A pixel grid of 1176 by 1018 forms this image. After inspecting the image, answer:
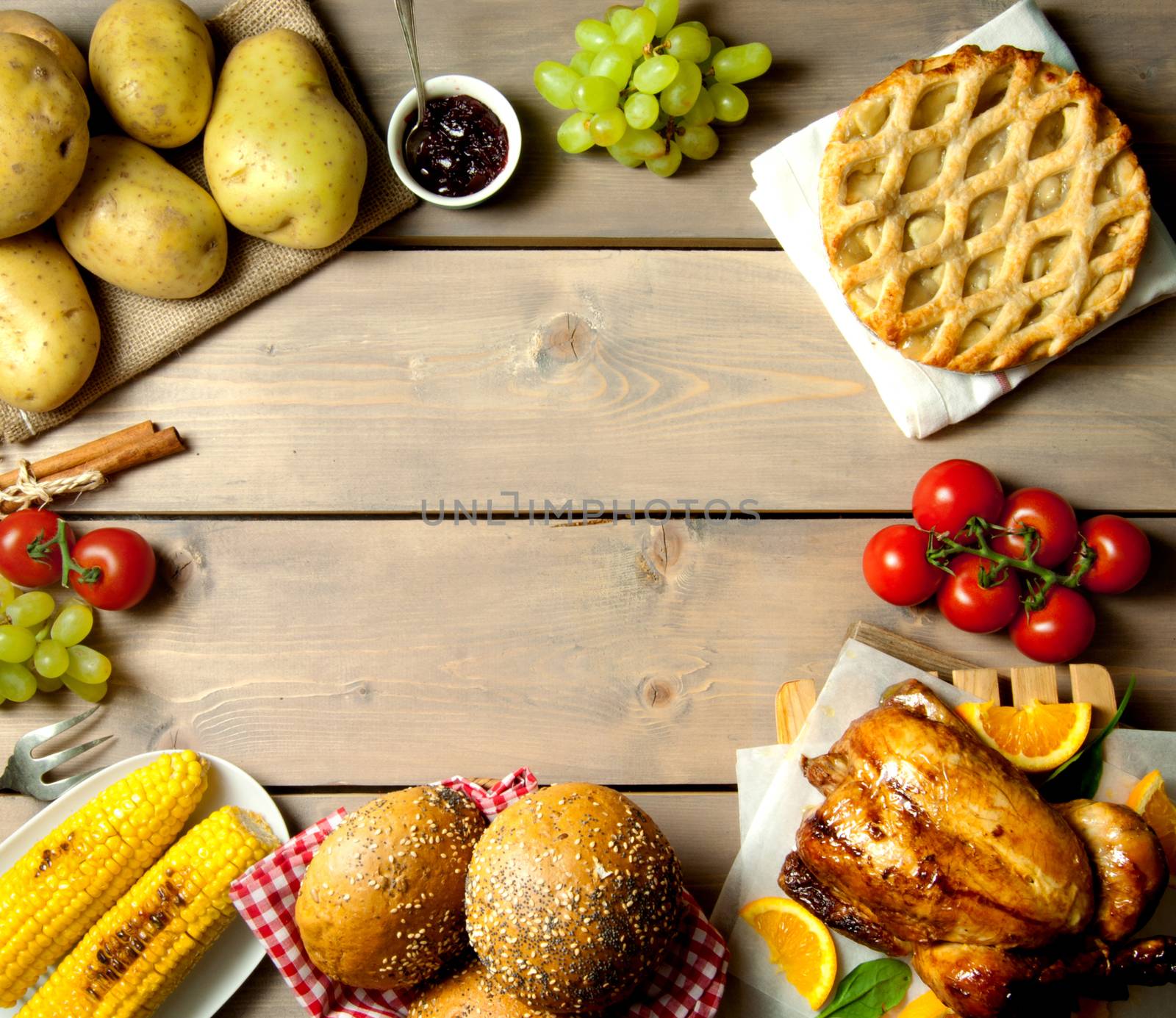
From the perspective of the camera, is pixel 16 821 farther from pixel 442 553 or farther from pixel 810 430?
pixel 810 430

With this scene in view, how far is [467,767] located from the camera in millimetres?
1176

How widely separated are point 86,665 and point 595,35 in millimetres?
997

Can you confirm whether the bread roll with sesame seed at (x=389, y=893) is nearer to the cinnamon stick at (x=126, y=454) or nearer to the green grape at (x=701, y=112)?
the cinnamon stick at (x=126, y=454)

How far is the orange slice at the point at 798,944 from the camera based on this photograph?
40.9 inches

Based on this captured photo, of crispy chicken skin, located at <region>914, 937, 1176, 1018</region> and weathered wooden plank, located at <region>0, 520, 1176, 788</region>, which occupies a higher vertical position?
weathered wooden plank, located at <region>0, 520, 1176, 788</region>

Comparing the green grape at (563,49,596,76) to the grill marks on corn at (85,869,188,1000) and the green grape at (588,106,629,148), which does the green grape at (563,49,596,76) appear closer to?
the green grape at (588,106,629,148)

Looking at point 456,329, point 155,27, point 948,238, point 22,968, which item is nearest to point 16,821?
point 22,968

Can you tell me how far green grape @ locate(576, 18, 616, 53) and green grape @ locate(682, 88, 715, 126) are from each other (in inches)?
5.1

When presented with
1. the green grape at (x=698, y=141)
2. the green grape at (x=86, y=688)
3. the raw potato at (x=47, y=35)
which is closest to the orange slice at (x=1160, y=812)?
the green grape at (x=698, y=141)

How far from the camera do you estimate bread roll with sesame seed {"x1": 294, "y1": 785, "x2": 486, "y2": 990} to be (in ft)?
2.95

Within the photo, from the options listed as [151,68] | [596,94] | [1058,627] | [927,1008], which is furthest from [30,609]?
[1058,627]

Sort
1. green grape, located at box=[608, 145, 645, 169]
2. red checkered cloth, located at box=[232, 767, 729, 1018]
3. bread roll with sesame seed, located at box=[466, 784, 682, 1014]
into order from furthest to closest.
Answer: green grape, located at box=[608, 145, 645, 169] → red checkered cloth, located at box=[232, 767, 729, 1018] → bread roll with sesame seed, located at box=[466, 784, 682, 1014]

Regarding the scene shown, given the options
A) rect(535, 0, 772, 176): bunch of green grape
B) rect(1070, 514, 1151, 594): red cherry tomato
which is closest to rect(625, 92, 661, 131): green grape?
rect(535, 0, 772, 176): bunch of green grape

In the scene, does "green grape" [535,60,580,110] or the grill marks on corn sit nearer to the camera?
the grill marks on corn
